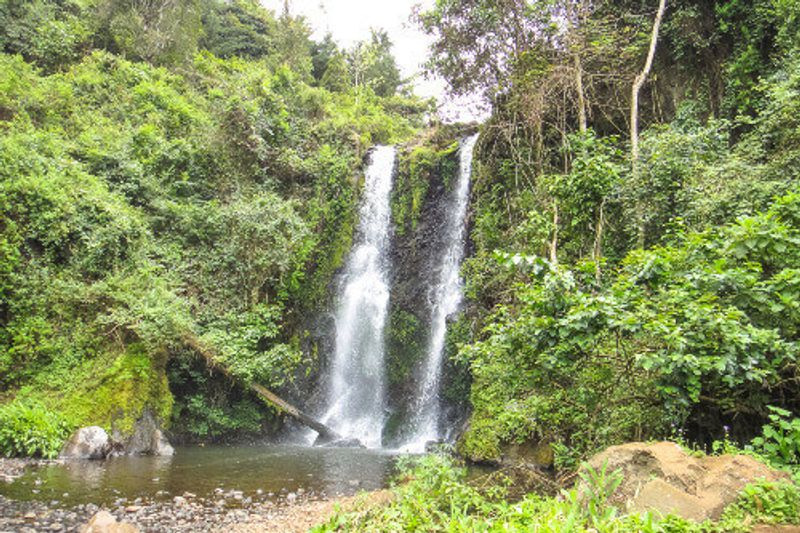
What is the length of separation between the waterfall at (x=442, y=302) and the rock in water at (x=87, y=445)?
747 centimetres

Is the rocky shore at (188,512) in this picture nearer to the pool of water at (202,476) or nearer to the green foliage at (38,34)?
the pool of water at (202,476)

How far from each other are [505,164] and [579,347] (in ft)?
31.5

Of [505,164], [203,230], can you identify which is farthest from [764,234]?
[203,230]

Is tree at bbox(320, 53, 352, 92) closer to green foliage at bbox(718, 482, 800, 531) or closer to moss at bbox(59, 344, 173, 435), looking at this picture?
moss at bbox(59, 344, 173, 435)

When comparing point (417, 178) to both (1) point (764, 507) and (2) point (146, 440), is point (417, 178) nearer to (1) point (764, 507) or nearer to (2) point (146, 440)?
(2) point (146, 440)

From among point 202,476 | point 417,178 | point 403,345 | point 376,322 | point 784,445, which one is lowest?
point 202,476

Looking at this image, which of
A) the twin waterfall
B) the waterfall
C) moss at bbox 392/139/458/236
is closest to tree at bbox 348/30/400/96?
moss at bbox 392/139/458/236

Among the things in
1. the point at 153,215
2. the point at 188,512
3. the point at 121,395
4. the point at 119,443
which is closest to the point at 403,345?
the point at 121,395

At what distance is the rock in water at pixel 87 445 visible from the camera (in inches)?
332

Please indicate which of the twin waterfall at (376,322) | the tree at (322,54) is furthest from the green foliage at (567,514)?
the tree at (322,54)

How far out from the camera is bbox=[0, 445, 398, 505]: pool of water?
21.2 ft

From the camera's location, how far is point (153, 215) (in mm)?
13578

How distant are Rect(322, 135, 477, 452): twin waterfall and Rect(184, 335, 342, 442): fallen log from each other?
116 cm

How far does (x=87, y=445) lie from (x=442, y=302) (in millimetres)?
10205
